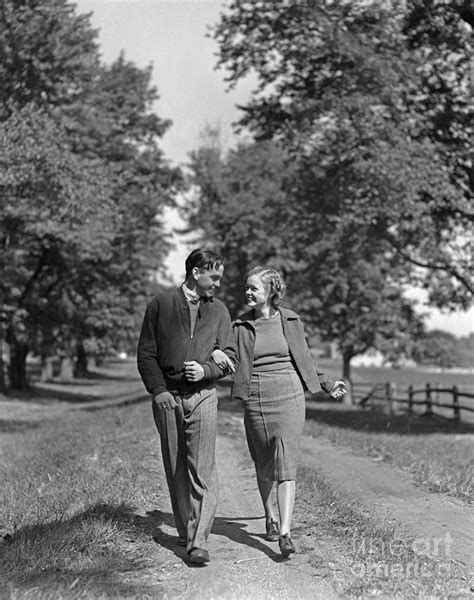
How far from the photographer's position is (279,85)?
20.1m

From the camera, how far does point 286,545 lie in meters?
5.82

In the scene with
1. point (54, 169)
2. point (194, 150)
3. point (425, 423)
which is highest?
point (194, 150)

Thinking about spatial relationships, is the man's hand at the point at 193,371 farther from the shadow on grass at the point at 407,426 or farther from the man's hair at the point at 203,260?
the shadow on grass at the point at 407,426

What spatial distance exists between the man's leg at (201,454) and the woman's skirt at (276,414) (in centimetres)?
48

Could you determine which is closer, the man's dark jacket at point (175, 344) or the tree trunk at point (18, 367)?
the man's dark jacket at point (175, 344)

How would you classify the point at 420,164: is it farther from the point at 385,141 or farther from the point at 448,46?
the point at 448,46

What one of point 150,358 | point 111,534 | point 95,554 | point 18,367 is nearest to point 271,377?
point 150,358

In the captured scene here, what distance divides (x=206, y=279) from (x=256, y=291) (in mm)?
494

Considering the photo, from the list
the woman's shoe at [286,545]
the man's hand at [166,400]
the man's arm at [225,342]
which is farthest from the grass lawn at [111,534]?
the man's arm at [225,342]

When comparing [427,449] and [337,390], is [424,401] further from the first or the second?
[337,390]

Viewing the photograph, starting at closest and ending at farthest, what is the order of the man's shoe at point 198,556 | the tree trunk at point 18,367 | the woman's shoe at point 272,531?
the man's shoe at point 198,556, the woman's shoe at point 272,531, the tree trunk at point 18,367

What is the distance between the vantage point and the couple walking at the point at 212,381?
587 centimetres

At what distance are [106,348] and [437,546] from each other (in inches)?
1306

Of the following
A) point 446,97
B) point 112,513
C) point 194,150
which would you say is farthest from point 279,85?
point 194,150
